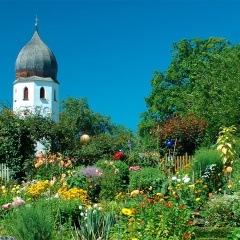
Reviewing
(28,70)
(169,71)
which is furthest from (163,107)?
(28,70)

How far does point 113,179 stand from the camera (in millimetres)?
14344

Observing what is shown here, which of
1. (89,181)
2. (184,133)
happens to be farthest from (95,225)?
(184,133)

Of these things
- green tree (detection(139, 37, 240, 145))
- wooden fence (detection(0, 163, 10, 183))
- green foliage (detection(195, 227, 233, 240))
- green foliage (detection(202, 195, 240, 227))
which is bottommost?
green foliage (detection(195, 227, 233, 240))

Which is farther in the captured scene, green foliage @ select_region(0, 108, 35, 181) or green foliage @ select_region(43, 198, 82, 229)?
green foliage @ select_region(0, 108, 35, 181)

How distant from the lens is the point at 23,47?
62.2 metres

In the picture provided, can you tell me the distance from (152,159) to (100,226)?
36.3 feet

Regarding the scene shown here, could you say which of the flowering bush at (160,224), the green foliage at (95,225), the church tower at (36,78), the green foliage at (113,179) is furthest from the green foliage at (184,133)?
the church tower at (36,78)

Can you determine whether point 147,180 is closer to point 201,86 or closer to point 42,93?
point 201,86

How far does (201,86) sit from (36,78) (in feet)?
116

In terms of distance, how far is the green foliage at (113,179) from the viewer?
1402cm

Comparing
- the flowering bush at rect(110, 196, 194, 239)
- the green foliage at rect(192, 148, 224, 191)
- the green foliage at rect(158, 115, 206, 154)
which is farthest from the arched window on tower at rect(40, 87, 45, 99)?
the flowering bush at rect(110, 196, 194, 239)

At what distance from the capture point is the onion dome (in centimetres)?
6084

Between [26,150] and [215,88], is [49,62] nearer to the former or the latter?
[215,88]

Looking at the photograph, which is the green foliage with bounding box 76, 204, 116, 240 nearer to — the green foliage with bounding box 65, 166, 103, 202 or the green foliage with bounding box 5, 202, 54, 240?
the green foliage with bounding box 5, 202, 54, 240
